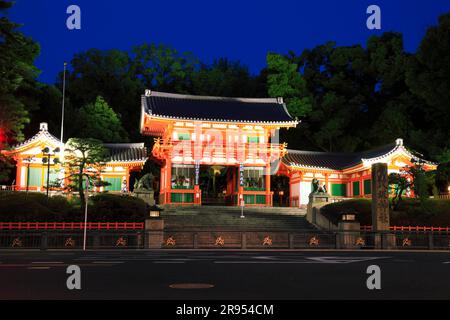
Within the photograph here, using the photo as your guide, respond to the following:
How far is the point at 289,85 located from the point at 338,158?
14043mm

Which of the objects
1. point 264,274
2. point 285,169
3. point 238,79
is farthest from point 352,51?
point 264,274

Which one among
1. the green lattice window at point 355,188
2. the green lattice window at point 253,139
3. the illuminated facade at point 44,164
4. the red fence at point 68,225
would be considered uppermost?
the green lattice window at point 253,139

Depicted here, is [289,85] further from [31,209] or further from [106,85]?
[31,209]

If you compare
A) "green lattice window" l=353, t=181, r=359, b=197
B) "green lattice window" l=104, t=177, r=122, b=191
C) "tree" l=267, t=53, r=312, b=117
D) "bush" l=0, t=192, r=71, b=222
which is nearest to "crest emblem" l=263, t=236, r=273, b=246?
"bush" l=0, t=192, r=71, b=222

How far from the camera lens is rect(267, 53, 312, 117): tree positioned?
190ft

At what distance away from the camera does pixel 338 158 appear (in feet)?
160

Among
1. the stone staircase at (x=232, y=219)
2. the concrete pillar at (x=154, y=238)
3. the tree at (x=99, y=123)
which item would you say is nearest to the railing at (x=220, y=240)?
the concrete pillar at (x=154, y=238)

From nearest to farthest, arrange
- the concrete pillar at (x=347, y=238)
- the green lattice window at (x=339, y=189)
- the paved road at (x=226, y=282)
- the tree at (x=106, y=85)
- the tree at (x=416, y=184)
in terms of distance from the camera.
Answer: the paved road at (x=226, y=282), the concrete pillar at (x=347, y=238), the tree at (x=416, y=184), the green lattice window at (x=339, y=189), the tree at (x=106, y=85)

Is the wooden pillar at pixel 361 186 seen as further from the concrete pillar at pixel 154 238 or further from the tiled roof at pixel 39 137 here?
the tiled roof at pixel 39 137

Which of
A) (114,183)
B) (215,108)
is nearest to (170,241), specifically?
(114,183)

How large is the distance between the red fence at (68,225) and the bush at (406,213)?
12.5 metres

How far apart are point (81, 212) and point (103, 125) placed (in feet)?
88.3

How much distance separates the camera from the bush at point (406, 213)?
104ft

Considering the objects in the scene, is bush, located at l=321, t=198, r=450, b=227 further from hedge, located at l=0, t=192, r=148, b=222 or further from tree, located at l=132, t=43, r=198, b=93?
tree, located at l=132, t=43, r=198, b=93
